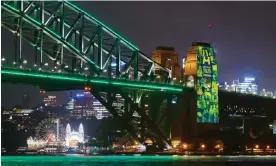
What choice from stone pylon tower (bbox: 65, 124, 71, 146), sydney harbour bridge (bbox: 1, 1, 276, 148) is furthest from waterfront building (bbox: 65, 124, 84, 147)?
sydney harbour bridge (bbox: 1, 1, 276, 148)

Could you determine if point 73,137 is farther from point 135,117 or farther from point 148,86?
point 148,86

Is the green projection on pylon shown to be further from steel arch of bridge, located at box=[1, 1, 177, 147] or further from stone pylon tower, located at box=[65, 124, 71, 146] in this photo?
stone pylon tower, located at box=[65, 124, 71, 146]

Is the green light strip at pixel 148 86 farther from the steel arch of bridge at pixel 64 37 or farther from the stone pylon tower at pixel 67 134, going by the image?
the stone pylon tower at pixel 67 134

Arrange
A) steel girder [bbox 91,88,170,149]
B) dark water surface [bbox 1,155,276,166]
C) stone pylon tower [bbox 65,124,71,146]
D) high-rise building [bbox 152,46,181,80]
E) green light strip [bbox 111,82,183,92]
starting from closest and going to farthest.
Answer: dark water surface [bbox 1,155,276,166] < steel girder [bbox 91,88,170,149] < green light strip [bbox 111,82,183,92] < high-rise building [bbox 152,46,181,80] < stone pylon tower [bbox 65,124,71,146]

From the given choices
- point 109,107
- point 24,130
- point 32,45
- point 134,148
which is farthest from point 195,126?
point 24,130

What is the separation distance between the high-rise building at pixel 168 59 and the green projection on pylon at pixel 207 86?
5.69 meters

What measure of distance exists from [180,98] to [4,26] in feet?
115

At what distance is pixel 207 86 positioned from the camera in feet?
334

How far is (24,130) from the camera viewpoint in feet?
546

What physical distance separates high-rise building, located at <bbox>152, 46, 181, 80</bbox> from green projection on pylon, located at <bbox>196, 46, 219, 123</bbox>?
5687mm

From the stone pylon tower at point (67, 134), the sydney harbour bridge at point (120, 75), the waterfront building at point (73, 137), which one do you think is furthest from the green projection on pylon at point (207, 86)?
the stone pylon tower at point (67, 134)

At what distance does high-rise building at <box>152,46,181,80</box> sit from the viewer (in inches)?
4195

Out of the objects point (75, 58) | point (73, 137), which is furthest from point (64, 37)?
point (73, 137)

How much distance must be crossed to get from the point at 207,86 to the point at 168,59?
978cm
